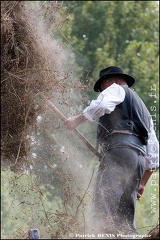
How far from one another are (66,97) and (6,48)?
110 centimetres

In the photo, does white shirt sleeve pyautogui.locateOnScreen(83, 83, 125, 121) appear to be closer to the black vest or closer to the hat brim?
the black vest

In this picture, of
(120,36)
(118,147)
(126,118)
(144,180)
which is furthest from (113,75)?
(120,36)

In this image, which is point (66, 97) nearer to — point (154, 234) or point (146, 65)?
point (154, 234)

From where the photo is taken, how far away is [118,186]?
7887 mm

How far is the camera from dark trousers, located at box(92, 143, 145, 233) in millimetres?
7707

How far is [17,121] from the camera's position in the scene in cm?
746

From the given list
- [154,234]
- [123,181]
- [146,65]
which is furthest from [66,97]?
[146,65]

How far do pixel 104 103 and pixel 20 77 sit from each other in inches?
37.6

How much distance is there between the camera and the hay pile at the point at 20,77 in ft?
24.0

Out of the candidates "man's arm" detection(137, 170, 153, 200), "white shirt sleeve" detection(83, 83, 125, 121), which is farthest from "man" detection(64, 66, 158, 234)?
"man's arm" detection(137, 170, 153, 200)

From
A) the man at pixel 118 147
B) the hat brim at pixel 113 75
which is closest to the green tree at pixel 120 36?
the hat brim at pixel 113 75

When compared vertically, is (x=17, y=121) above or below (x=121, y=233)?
above

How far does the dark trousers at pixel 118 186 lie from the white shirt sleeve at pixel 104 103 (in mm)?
452

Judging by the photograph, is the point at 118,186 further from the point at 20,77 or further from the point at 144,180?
the point at 20,77
